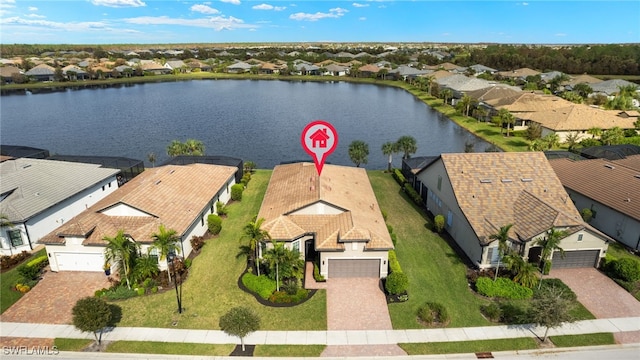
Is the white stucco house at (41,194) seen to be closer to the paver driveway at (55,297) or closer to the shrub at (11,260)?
the shrub at (11,260)

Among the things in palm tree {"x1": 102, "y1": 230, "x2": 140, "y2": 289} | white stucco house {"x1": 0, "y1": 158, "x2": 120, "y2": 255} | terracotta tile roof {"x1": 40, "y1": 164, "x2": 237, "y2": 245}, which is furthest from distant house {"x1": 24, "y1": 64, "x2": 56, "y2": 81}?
palm tree {"x1": 102, "y1": 230, "x2": 140, "y2": 289}

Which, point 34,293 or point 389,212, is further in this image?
point 389,212

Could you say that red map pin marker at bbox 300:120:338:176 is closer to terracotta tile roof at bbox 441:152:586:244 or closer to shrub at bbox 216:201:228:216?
terracotta tile roof at bbox 441:152:586:244

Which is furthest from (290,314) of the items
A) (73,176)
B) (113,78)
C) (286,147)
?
(113,78)

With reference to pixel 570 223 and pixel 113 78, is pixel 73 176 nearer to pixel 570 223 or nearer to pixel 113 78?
pixel 570 223

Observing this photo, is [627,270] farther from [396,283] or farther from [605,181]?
[396,283]

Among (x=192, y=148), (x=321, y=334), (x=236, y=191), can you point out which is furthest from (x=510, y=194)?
(x=192, y=148)
